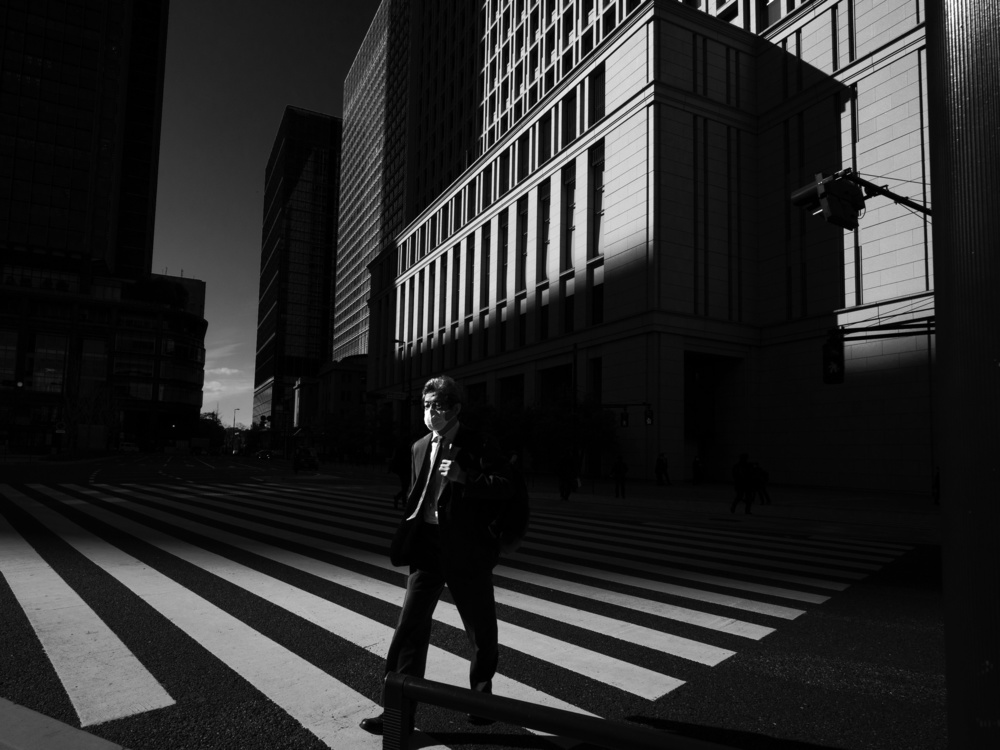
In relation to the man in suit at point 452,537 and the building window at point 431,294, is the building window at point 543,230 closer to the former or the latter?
the building window at point 431,294

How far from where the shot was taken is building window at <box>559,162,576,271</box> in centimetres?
4569

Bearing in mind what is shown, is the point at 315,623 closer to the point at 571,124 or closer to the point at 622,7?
the point at 571,124

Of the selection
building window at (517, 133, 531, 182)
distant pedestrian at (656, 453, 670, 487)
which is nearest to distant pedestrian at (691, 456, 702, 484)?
distant pedestrian at (656, 453, 670, 487)

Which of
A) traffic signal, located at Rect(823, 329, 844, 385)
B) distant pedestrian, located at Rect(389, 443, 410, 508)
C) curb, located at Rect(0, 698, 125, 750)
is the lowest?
curb, located at Rect(0, 698, 125, 750)

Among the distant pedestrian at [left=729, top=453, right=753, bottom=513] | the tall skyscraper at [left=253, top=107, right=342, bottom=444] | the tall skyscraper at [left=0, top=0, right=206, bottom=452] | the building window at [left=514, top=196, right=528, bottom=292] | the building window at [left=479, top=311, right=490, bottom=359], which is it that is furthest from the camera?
the tall skyscraper at [left=253, top=107, right=342, bottom=444]

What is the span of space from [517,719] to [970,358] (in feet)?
5.06

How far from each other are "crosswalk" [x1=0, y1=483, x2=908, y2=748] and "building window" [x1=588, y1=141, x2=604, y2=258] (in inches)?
1212

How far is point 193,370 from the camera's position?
394ft

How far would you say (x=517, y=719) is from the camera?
1.92m

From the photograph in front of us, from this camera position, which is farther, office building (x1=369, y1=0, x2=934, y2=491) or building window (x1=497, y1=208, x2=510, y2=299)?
building window (x1=497, y1=208, x2=510, y2=299)

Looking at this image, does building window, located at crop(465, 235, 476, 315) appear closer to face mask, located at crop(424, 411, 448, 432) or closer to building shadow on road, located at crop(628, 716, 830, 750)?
face mask, located at crop(424, 411, 448, 432)

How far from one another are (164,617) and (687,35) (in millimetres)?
41509

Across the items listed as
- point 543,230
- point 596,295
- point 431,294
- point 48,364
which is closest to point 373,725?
point 596,295

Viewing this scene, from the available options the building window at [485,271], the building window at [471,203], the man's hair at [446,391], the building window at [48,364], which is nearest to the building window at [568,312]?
the building window at [485,271]
